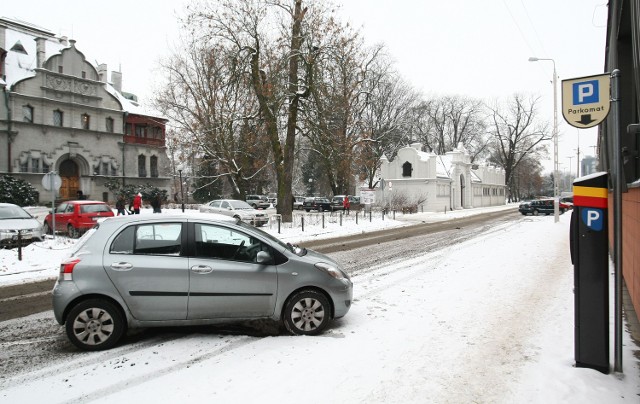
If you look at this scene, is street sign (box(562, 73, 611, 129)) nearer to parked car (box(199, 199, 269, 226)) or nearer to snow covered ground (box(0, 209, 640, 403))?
snow covered ground (box(0, 209, 640, 403))

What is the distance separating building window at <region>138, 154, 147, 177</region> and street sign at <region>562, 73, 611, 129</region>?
169ft

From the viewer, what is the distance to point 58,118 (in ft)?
144

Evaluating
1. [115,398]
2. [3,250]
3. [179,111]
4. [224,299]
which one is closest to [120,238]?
[224,299]

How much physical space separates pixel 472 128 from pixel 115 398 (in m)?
81.9

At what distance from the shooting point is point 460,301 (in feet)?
24.8

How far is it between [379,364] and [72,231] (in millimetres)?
17881

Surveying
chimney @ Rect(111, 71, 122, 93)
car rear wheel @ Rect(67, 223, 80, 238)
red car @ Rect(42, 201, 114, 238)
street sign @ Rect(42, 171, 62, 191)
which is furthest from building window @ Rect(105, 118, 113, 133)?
street sign @ Rect(42, 171, 62, 191)

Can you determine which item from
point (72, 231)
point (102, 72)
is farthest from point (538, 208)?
point (102, 72)

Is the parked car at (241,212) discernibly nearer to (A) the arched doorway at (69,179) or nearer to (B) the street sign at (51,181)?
(B) the street sign at (51,181)

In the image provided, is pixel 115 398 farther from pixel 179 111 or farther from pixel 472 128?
pixel 472 128

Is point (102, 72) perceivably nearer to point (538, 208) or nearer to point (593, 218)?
point (538, 208)

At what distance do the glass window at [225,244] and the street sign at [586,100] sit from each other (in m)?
3.91

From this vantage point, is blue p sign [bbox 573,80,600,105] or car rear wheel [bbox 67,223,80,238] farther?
car rear wheel [bbox 67,223,80,238]

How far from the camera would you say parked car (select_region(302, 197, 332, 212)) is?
154 feet
